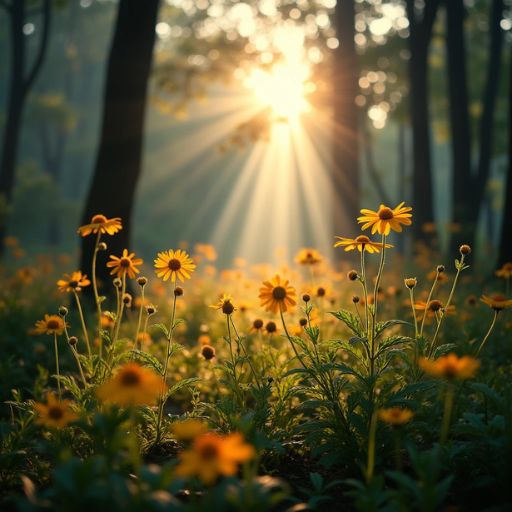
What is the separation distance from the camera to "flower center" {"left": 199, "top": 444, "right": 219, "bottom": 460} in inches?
50.7

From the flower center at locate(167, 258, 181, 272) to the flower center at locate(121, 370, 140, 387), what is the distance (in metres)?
1.29

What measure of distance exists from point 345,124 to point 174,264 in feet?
32.3

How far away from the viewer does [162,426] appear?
266 cm

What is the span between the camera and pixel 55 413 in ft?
5.62

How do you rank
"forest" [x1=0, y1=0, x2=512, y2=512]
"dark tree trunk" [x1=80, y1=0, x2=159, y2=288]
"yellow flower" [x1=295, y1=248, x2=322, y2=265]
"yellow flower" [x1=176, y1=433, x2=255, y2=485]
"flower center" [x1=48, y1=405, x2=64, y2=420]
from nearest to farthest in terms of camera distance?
"yellow flower" [x1=176, y1=433, x2=255, y2=485] → "flower center" [x1=48, y1=405, x2=64, y2=420] → "forest" [x1=0, y1=0, x2=512, y2=512] → "yellow flower" [x1=295, y1=248, x2=322, y2=265] → "dark tree trunk" [x1=80, y1=0, x2=159, y2=288]

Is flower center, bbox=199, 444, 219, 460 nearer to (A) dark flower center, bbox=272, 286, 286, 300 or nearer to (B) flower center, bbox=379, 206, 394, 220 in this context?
(A) dark flower center, bbox=272, 286, 286, 300

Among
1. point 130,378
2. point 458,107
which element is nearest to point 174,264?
point 130,378

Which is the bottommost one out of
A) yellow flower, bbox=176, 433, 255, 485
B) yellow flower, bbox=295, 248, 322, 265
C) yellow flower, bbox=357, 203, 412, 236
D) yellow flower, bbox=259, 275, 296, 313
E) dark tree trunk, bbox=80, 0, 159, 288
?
yellow flower, bbox=176, 433, 255, 485

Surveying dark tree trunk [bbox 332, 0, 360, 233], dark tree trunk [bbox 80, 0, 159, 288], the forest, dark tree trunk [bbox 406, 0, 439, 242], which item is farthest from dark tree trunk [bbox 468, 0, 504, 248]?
dark tree trunk [bbox 80, 0, 159, 288]

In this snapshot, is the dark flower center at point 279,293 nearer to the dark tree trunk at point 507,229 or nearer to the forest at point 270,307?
the forest at point 270,307

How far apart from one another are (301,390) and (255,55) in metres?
11.8

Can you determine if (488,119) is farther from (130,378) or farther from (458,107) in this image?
(130,378)

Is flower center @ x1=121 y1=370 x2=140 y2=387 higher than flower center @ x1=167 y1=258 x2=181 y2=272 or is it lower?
lower

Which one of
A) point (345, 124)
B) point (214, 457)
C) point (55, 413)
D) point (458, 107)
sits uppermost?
point (458, 107)
